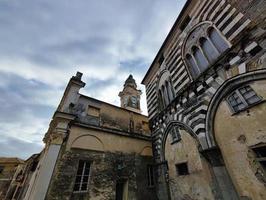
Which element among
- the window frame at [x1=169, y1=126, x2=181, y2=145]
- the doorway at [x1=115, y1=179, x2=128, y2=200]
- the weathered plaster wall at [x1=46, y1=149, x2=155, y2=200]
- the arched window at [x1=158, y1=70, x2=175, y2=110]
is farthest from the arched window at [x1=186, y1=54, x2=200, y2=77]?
the doorway at [x1=115, y1=179, x2=128, y2=200]

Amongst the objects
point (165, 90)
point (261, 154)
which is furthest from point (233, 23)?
point (165, 90)

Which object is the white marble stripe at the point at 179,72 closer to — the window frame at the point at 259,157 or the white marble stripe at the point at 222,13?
the white marble stripe at the point at 222,13

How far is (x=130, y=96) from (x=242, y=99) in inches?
807

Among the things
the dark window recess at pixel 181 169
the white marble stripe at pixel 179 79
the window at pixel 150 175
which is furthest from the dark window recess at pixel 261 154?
the window at pixel 150 175

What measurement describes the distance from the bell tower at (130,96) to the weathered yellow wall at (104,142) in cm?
1245

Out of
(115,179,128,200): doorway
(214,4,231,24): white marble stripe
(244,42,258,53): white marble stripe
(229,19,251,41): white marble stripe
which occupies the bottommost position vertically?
(115,179,128,200): doorway

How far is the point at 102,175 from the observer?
845cm

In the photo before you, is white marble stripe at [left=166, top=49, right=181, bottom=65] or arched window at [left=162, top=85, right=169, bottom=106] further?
arched window at [left=162, top=85, right=169, bottom=106]

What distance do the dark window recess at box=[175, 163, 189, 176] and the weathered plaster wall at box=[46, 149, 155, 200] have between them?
3307 mm

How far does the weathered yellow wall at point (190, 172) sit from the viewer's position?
19.4 ft

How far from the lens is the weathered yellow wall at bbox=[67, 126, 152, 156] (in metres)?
8.63

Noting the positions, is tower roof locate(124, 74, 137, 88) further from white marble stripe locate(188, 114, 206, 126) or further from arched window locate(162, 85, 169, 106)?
white marble stripe locate(188, 114, 206, 126)

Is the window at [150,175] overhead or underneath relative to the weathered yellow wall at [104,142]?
underneath

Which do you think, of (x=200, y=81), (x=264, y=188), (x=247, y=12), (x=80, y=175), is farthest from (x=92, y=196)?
(x=247, y=12)
